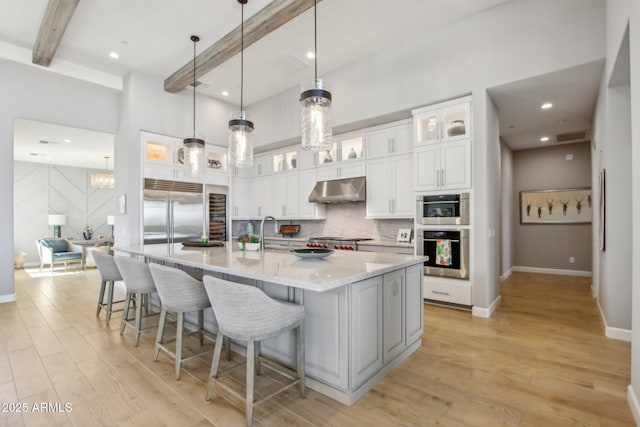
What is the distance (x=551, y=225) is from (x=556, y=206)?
0.39 metres

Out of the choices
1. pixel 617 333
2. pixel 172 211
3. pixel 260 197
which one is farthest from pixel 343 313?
pixel 260 197

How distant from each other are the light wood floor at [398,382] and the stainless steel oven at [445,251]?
606 millimetres

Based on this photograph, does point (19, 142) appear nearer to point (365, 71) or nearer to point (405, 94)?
point (365, 71)

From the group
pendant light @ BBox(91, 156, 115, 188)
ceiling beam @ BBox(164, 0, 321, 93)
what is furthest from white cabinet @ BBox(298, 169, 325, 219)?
pendant light @ BBox(91, 156, 115, 188)

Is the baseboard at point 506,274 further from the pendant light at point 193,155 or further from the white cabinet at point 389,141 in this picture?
the pendant light at point 193,155

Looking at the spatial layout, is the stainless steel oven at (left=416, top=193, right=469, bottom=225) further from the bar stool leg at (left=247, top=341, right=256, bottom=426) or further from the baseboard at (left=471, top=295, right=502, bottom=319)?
the bar stool leg at (left=247, top=341, right=256, bottom=426)

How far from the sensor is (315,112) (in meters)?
2.56

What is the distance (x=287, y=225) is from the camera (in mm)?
6570

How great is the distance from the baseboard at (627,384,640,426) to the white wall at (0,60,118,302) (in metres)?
6.80

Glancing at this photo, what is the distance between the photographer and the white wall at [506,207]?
6078mm

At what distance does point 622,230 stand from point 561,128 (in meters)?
2.96

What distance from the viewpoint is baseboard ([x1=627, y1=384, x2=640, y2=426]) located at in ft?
5.91

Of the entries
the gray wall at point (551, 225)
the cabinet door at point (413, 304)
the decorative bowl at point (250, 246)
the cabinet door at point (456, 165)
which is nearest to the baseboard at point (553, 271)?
the gray wall at point (551, 225)

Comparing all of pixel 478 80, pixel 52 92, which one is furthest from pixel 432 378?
pixel 52 92
